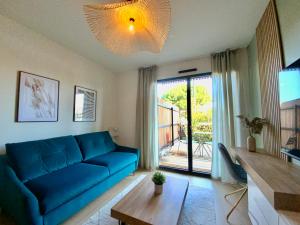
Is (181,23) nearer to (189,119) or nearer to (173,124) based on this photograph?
(189,119)

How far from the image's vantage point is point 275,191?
0.89m

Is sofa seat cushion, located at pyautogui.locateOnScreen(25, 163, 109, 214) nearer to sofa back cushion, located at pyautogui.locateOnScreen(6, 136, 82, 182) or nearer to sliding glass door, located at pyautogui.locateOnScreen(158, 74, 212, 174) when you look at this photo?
sofa back cushion, located at pyautogui.locateOnScreen(6, 136, 82, 182)

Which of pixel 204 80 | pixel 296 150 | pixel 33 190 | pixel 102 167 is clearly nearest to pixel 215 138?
pixel 204 80

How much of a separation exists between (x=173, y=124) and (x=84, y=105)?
234 cm

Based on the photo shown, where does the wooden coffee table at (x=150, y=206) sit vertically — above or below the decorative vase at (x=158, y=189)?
below

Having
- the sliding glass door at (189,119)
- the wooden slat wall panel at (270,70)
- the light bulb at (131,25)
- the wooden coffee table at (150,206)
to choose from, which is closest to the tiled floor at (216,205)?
the sliding glass door at (189,119)

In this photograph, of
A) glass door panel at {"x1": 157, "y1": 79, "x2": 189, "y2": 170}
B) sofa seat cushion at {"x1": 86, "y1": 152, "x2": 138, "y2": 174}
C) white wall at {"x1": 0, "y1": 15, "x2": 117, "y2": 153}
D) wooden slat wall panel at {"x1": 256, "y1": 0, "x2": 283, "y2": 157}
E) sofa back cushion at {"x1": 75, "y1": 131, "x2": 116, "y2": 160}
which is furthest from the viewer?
glass door panel at {"x1": 157, "y1": 79, "x2": 189, "y2": 170}

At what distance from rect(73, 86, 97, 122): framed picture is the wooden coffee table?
1992 millimetres

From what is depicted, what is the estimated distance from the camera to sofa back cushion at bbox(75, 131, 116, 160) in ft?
9.08

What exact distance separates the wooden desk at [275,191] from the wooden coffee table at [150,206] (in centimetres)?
72

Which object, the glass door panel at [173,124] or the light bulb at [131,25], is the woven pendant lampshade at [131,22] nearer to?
the light bulb at [131,25]

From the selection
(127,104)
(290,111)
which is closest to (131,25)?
(290,111)

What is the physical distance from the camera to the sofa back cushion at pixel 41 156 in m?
1.82

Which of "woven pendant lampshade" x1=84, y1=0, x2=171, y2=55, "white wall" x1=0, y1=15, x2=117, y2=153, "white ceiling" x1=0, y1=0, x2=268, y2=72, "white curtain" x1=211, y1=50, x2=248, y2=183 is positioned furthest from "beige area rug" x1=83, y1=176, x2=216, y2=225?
"white ceiling" x1=0, y1=0, x2=268, y2=72
